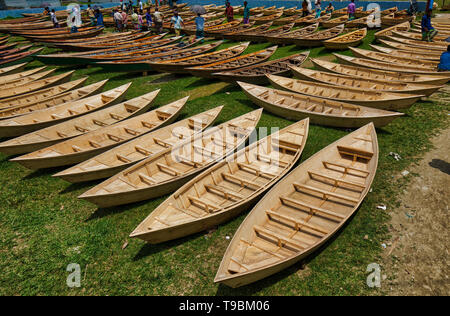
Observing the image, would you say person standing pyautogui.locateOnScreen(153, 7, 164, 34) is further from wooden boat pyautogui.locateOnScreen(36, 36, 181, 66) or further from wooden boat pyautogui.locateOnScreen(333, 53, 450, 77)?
wooden boat pyautogui.locateOnScreen(333, 53, 450, 77)

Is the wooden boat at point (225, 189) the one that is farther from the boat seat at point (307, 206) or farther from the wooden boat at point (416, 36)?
the wooden boat at point (416, 36)

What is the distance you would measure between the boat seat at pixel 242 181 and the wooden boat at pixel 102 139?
4.41 m

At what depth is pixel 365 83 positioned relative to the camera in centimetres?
1407

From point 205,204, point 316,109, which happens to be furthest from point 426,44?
point 205,204

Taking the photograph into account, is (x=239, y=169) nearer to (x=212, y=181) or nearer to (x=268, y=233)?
(x=212, y=181)

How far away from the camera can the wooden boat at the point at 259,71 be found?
1544 cm

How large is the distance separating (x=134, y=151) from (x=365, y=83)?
12.4 m

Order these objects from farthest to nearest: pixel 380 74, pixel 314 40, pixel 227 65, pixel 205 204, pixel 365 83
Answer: pixel 314 40 → pixel 227 65 → pixel 380 74 → pixel 365 83 → pixel 205 204

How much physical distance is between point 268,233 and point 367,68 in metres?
13.7

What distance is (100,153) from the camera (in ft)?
33.5

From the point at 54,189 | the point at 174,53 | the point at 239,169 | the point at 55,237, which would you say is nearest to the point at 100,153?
the point at 54,189

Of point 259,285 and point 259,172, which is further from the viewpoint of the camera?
point 259,172

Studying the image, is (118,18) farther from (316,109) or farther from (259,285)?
(259,285)

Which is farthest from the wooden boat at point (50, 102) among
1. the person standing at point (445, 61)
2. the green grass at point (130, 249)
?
the person standing at point (445, 61)
